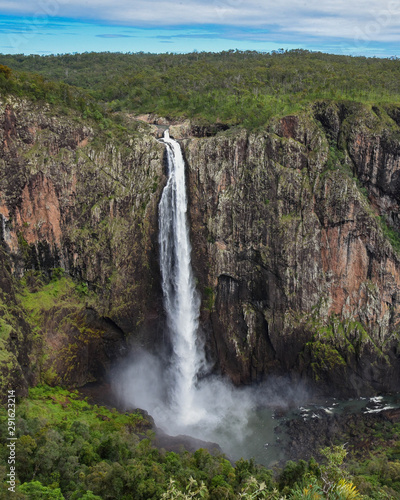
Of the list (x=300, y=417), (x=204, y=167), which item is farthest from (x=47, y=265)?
(x=300, y=417)

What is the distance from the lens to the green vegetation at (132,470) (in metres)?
20.6

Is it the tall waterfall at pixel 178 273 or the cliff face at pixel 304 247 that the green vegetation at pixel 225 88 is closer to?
the cliff face at pixel 304 247

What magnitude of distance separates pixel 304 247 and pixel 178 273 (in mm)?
10411

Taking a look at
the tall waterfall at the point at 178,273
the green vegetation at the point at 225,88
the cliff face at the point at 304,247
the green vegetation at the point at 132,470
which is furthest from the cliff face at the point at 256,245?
the green vegetation at the point at 132,470

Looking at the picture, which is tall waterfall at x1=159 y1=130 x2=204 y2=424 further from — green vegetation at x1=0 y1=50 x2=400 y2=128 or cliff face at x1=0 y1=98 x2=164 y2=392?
green vegetation at x1=0 y1=50 x2=400 y2=128

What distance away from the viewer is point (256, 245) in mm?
39094

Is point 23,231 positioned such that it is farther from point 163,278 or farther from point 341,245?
point 341,245

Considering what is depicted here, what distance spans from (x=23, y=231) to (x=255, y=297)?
18906 mm

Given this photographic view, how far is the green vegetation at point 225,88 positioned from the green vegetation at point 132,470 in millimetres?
24592

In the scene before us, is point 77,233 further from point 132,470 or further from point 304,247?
point 132,470

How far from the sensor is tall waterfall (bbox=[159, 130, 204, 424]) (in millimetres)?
38625

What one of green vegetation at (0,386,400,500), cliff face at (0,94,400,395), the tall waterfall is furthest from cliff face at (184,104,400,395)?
green vegetation at (0,386,400,500)

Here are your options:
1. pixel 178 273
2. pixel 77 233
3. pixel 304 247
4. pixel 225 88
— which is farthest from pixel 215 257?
pixel 225 88

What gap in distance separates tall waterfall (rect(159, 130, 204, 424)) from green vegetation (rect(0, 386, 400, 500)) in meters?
9.60
